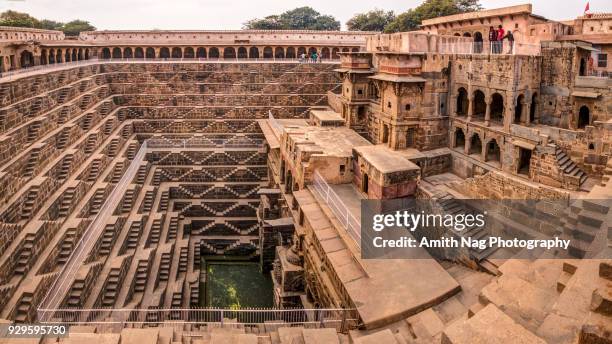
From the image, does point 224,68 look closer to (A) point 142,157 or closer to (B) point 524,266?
(A) point 142,157

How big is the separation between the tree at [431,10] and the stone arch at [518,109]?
77.8 feet

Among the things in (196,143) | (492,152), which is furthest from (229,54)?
(492,152)

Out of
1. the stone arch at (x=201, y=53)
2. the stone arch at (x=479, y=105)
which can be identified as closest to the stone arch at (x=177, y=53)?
the stone arch at (x=201, y=53)

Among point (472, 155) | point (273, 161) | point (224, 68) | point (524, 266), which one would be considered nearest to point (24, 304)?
point (524, 266)

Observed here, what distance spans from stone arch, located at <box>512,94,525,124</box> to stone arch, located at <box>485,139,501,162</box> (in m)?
1.07

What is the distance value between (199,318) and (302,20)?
186 ft

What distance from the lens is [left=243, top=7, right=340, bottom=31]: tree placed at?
210 feet

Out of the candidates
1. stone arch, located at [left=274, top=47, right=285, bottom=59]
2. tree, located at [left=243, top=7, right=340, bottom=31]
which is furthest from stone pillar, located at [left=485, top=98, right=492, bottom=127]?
tree, located at [left=243, top=7, right=340, bottom=31]

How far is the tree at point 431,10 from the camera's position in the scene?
39.5 m

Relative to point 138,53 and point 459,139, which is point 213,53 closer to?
point 138,53

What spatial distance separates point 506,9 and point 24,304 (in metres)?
24.0

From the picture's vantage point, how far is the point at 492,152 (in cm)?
1888

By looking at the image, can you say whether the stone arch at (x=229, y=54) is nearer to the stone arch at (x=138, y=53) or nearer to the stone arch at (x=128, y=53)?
the stone arch at (x=138, y=53)

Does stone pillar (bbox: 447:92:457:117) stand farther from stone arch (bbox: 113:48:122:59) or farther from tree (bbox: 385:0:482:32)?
stone arch (bbox: 113:48:122:59)
